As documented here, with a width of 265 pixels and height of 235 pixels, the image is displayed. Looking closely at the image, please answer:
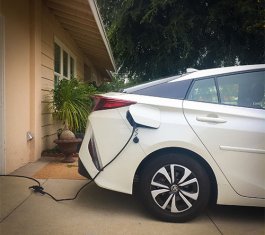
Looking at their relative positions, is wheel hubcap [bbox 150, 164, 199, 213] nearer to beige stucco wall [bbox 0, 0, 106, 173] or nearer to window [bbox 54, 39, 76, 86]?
beige stucco wall [bbox 0, 0, 106, 173]

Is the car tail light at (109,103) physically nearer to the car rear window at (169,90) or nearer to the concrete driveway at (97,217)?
the car rear window at (169,90)

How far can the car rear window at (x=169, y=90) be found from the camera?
3.92m

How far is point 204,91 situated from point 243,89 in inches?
16.6

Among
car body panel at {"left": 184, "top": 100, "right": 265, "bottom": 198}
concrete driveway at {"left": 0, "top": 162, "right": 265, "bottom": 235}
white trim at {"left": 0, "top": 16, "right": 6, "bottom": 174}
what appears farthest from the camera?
white trim at {"left": 0, "top": 16, "right": 6, "bottom": 174}

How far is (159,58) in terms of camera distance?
41.0 feet

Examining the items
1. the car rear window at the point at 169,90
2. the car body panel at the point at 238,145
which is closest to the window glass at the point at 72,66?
the car rear window at the point at 169,90

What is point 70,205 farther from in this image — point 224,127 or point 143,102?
point 224,127

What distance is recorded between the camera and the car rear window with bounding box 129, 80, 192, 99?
12.9ft

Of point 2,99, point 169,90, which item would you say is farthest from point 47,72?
A: point 169,90

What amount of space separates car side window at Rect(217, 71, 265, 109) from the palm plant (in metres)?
3.86

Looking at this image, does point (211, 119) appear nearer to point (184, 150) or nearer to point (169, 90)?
point (184, 150)

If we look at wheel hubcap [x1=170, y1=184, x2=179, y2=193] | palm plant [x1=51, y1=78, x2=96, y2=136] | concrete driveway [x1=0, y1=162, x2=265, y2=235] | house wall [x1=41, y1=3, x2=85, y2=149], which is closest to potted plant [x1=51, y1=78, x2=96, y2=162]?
palm plant [x1=51, y1=78, x2=96, y2=136]

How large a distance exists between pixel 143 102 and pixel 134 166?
67 centimetres

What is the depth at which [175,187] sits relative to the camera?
3.74 metres
